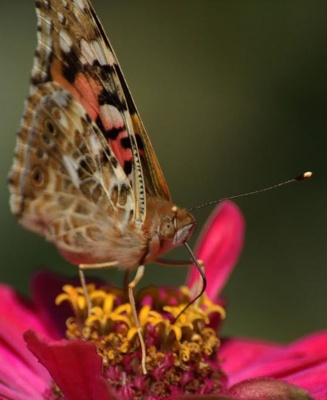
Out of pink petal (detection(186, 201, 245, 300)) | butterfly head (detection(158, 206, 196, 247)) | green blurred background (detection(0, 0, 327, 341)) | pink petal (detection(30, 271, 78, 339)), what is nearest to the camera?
butterfly head (detection(158, 206, 196, 247))

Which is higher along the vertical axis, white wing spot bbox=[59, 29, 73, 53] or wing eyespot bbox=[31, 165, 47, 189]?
A: white wing spot bbox=[59, 29, 73, 53]

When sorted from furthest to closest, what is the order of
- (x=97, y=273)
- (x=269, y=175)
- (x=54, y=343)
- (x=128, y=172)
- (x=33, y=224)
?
1. (x=269, y=175)
2. (x=97, y=273)
3. (x=33, y=224)
4. (x=128, y=172)
5. (x=54, y=343)

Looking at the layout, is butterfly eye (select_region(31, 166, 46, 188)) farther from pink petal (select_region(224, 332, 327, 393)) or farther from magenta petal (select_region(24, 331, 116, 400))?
pink petal (select_region(224, 332, 327, 393))

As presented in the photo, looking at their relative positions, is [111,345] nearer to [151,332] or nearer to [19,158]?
[151,332]

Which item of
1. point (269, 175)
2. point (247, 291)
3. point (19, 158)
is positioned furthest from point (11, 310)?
point (269, 175)

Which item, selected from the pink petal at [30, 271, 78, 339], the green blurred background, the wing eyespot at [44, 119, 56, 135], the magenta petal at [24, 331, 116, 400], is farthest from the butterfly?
the green blurred background

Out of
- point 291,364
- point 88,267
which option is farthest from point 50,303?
point 291,364

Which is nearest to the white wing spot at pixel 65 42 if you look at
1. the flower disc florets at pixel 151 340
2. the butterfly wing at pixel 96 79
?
the butterfly wing at pixel 96 79

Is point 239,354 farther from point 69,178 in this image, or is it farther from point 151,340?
point 69,178
